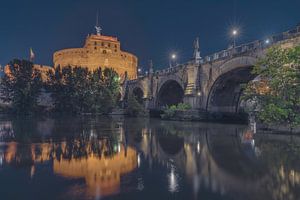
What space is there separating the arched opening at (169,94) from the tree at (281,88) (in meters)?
33.0

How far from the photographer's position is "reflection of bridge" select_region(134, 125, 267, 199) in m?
6.75

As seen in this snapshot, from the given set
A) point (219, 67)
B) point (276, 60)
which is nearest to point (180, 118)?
point (219, 67)

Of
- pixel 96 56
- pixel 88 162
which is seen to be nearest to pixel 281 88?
pixel 88 162

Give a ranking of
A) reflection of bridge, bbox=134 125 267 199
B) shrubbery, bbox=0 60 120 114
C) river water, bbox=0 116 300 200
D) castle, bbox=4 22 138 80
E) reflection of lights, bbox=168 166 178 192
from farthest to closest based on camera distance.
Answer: castle, bbox=4 22 138 80, shrubbery, bbox=0 60 120 114, reflection of bridge, bbox=134 125 267 199, reflection of lights, bbox=168 166 178 192, river water, bbox=0 116 300 200

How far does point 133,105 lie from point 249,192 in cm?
4772

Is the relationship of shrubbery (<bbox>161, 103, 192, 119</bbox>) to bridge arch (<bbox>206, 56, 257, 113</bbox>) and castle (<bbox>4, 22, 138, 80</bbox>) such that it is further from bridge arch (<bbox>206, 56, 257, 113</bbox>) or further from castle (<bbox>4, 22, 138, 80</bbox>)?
castle (<bbox>4, 22, 138, 80</bbox>)

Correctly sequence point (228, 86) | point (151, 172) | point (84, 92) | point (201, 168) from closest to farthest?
point (151, 172), point (201, 168), point (228, 86), point (84, 92)

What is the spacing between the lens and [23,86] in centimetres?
5678

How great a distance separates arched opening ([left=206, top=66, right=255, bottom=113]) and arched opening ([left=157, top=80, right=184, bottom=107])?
1658 centimetres

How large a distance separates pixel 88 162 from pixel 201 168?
4315 millimetres

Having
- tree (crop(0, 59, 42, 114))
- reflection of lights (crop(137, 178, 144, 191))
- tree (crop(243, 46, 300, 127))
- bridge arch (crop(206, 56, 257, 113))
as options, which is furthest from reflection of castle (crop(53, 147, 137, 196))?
tree (crop(0, 59, 42, 114))

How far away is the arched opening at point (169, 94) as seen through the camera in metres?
53.5

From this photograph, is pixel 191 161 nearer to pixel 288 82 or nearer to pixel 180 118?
pixel 288 82

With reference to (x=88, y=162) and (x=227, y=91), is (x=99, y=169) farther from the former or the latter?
(x=227, y=91)
